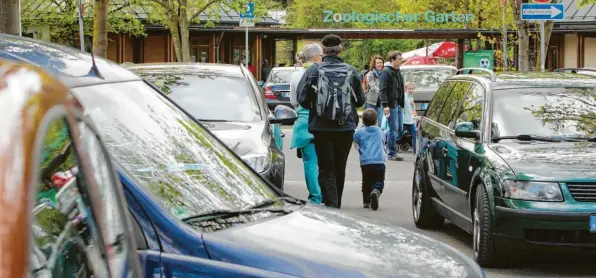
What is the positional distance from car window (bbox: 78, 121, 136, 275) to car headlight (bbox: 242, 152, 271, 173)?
7.37m

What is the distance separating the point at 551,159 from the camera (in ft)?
28.1

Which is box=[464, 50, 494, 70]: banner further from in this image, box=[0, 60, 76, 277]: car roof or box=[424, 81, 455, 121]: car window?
box=[0, 60, 76, 277]: car roof

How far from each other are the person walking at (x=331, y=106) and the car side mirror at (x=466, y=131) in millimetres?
1238

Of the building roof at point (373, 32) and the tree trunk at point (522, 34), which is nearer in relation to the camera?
the tree trunk at point (522, 34)

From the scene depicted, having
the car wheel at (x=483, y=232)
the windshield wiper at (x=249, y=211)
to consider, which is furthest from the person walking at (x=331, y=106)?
the windshield wiper at (x=249, y=211)

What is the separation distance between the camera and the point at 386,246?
12.8ft

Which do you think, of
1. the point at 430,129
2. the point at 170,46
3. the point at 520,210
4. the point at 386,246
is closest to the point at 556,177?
the point at 520,210

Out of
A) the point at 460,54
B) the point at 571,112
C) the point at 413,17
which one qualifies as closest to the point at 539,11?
the point at 571,112

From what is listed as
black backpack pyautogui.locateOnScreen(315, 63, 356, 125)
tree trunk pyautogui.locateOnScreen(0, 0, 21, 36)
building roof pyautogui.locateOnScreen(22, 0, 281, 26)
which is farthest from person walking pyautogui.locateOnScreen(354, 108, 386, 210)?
building roof pyautogui.locateOnScreen(22, 0, 281, 26)

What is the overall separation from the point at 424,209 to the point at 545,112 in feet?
5.54

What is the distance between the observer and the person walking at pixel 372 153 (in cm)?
1230

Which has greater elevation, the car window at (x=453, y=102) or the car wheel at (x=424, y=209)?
the car window at (x=453, y=102)

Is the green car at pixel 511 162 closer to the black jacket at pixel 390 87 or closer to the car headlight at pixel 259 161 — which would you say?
the car headlight at pixel 259 161

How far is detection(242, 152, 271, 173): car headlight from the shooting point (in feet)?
31.9
